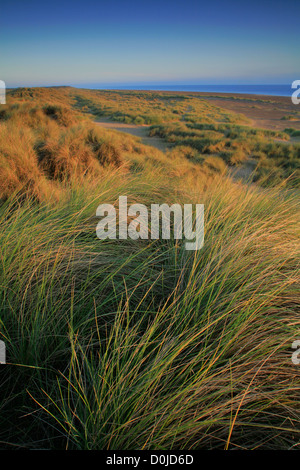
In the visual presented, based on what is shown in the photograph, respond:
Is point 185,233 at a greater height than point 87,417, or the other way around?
point 185,233

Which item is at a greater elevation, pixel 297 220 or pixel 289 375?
pixel 297 220

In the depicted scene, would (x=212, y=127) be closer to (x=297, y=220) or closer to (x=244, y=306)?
(x=297, y=220)

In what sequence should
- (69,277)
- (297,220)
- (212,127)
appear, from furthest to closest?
1. (212,127)
2. (297,220)
3. (69,277)

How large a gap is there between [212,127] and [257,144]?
269 inches

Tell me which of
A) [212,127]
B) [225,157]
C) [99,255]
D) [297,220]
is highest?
[212,127]

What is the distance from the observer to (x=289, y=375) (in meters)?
1.13

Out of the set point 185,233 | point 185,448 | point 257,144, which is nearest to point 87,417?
point 185,448

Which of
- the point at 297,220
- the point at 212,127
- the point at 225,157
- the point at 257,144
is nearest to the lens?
the point at 297,220

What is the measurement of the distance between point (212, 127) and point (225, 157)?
9.53 meters

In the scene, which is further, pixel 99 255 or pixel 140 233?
pixel 140 233

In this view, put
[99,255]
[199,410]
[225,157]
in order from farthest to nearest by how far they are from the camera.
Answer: [225,157], [99,255], [199,410]

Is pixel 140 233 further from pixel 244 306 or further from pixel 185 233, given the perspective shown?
pixel 244 306

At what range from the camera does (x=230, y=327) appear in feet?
4.02
